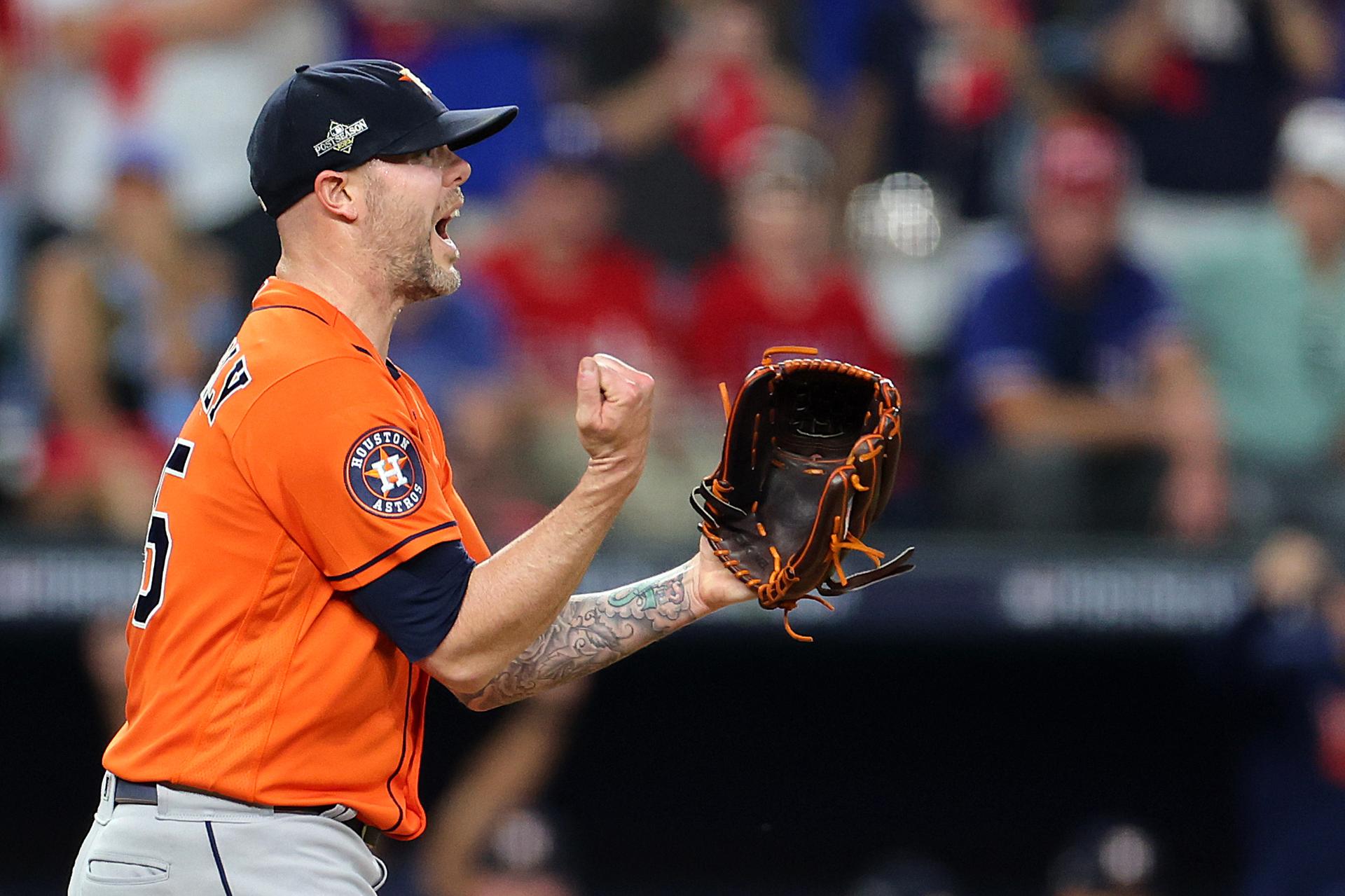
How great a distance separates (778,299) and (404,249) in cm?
327

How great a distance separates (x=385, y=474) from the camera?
87.8 inches

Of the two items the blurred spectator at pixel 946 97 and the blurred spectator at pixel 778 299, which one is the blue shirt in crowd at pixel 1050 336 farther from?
the blurred spectator at pixel 946 97

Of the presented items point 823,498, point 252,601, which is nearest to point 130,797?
point 252,601

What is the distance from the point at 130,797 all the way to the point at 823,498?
0.98 m

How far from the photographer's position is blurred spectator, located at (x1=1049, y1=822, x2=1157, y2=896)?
5.11m

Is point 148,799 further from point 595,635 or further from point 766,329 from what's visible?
point 766,329

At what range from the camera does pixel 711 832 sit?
5910mm

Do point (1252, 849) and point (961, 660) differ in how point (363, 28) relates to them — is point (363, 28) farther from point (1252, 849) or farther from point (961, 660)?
point (1252, 849)

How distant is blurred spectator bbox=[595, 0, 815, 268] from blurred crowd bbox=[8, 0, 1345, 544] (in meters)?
0.01

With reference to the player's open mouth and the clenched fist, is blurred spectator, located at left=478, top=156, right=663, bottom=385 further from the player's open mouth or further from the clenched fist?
the clenched fist

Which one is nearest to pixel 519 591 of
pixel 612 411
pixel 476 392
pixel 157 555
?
pixel 612 411

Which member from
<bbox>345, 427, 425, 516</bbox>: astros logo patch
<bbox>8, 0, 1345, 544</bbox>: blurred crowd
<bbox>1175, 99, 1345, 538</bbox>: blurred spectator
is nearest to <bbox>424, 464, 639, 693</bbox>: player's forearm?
<bbox>345, 427, 425, 516</bbox>: astros logo patch

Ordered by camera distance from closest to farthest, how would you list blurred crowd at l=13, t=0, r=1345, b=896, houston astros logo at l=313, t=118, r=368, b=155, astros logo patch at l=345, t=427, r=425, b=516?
astros logo patch at l=345, t=427, r=425, b=516 → houston astros logo at l=313, t=118, r=368, b=155 → blurred crowd at l=13, t=0, r=1345, b=896

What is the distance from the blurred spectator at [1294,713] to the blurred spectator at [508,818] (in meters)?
2.02
